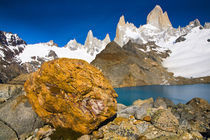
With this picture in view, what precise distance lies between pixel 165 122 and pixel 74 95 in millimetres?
5971

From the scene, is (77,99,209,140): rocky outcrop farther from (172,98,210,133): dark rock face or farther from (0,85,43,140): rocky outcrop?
(0,85,43,140): rocky outcrop

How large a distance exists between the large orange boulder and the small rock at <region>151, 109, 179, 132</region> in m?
2.92

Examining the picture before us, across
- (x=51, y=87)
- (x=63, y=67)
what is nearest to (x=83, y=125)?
(x=51, y=87)

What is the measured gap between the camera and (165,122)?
6.91 meters

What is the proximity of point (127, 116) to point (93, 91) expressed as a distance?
3.97 m

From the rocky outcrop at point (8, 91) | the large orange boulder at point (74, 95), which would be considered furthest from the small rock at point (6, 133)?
the rocky outcrop at point (8, 91)

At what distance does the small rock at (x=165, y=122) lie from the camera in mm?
6641

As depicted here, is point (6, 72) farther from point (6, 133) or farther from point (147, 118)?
point (147, 118)

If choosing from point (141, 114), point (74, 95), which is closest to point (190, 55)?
point (141, 114)

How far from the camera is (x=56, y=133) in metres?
6.70

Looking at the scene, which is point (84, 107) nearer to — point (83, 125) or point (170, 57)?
point (83, 125)

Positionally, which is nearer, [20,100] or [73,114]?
[73,114]

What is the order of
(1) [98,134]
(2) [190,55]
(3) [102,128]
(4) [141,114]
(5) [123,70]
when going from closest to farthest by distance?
(1) [98,134] < (3) [102,128] < (4) [141,114] < (5) [123,70] < (2) [190,55]

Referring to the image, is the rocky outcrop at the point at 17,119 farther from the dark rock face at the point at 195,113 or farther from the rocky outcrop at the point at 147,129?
the dark rock face at the point at 195,113
